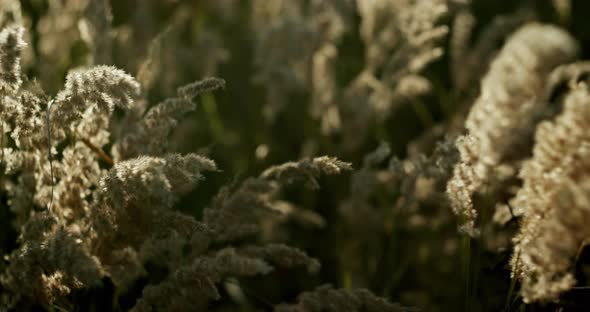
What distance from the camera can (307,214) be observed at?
2863 mm

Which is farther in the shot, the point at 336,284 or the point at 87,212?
the point at 336,284

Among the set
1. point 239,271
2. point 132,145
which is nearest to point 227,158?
point 132,145

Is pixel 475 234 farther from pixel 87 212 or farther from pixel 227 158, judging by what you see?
pixel 227 158

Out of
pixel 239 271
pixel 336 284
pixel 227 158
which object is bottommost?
pixel 239 271

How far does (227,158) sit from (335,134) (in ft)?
2.07

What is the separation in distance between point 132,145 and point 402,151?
2.08m

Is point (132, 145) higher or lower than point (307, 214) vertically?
lower

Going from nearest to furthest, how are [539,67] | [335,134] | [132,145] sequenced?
[132,145]
[539,67]
[335,134]

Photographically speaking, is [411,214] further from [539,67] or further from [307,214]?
[539,67]

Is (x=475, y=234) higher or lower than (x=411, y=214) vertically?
lower

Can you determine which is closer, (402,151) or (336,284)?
(336,284)

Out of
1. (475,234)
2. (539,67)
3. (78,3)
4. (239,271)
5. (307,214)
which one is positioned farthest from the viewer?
(78,3)

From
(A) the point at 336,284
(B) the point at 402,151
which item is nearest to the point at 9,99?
(A) the point at 336,284

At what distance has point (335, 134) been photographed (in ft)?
11.8
